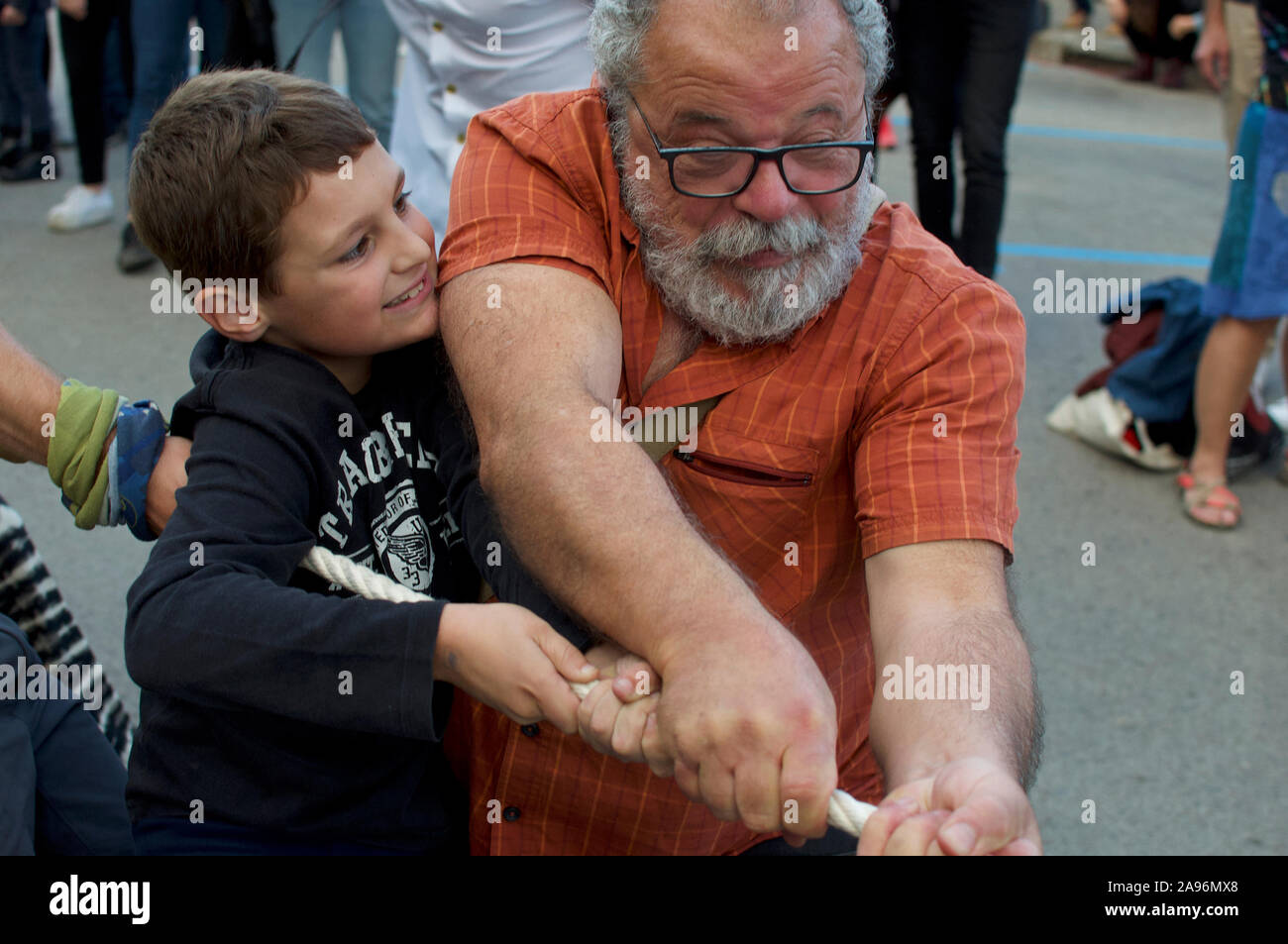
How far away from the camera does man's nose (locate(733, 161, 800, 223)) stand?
150cm

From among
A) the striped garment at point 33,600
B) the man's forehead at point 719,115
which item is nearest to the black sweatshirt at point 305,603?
the man's forehead at point 719,115

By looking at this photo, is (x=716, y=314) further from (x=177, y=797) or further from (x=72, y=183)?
(x=72, y=183)

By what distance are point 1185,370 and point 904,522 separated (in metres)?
3.08

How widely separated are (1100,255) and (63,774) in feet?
18.7

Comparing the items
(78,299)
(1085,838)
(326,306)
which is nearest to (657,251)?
(326,306)

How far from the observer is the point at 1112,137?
9141 millimetres

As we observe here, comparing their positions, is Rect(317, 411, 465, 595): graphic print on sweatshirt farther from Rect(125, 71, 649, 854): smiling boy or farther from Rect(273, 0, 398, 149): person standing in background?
Rect(273, 0, 398, 149): person standing in background

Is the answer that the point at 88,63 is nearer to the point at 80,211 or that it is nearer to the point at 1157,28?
the point at 80,211

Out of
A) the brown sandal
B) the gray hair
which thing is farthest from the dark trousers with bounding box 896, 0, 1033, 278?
the gray hair

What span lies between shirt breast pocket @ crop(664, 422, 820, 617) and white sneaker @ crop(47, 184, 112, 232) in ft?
16.5

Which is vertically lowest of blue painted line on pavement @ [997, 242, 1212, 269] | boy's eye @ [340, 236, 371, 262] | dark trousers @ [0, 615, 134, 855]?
blue painted line on pavement @ [997, 242, 1212, 269]

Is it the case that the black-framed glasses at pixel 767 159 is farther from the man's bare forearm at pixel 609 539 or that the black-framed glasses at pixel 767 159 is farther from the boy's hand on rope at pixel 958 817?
the boy's hand on rope at pixel 958 817

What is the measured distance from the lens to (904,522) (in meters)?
1.42

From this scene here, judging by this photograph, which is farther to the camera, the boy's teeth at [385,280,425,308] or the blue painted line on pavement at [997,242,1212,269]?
the blue painted line on pavement at [997,242,1212,269]
